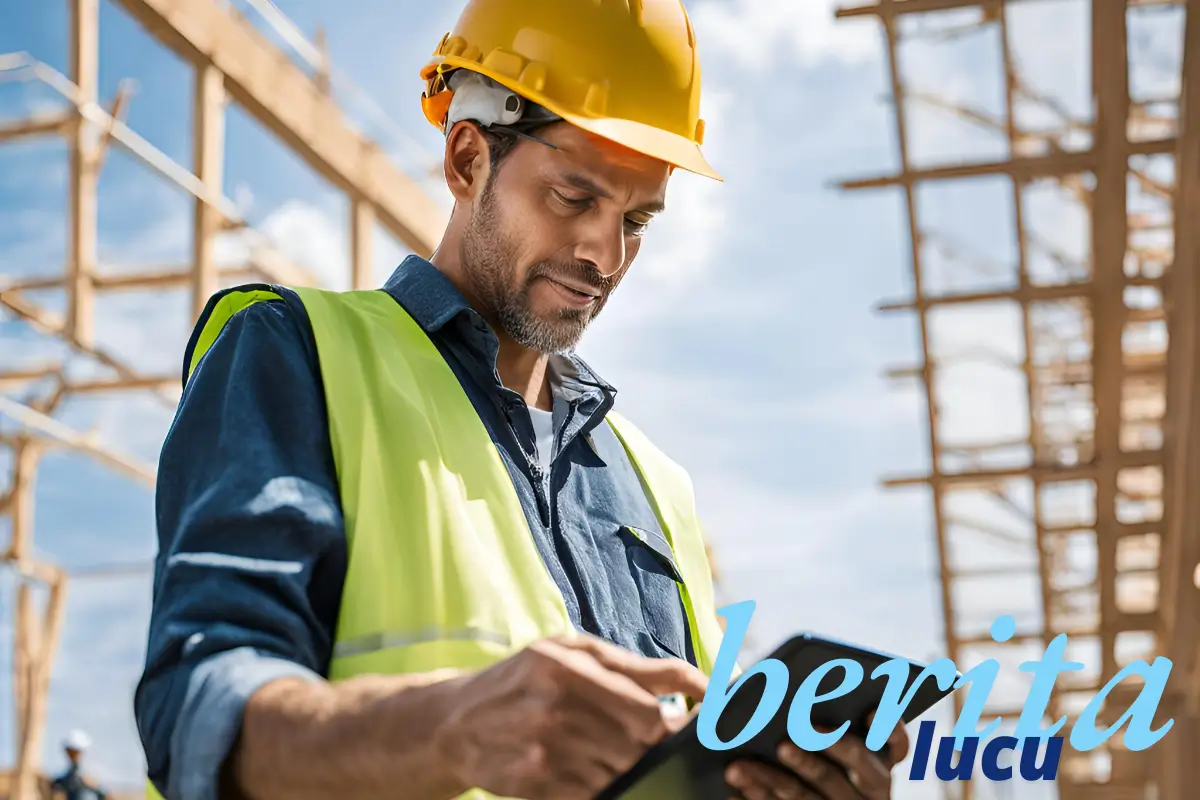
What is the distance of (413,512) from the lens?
152 cm

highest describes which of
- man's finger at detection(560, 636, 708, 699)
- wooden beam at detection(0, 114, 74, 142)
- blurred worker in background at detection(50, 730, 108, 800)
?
wooden beam at detection(0, 114, 74, 142)

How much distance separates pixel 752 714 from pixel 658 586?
666 millimetres

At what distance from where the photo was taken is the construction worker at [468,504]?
1.20 meters

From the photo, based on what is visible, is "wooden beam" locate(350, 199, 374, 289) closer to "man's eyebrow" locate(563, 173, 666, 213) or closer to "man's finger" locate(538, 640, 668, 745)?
"man's eyebrow" locate(563, 173, 666, 213)

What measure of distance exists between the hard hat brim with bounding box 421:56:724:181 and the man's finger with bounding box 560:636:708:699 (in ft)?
2.82

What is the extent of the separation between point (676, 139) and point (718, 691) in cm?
96

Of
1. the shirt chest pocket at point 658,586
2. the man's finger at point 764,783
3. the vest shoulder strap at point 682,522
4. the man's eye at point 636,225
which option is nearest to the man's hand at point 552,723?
the man's finger at point 764,783

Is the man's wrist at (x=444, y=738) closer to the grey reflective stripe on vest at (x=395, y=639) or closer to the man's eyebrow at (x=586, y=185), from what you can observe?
the grey reflective stripe on vest at (x=395, y=639)

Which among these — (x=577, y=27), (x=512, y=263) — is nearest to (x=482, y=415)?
(x=512, y=263)

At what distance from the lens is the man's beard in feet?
6.44

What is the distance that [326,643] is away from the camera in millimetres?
1446

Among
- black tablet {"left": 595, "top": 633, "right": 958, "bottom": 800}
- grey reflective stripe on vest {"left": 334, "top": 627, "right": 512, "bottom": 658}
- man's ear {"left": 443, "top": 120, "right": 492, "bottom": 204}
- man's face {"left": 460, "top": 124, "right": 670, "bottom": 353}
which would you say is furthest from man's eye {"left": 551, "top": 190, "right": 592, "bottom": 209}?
black tablet {"left": 595, "top": 633, "right": 958, "bottom": 800}

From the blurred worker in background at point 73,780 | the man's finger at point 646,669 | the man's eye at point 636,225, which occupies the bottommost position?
the blurred worker in background at point 73,780

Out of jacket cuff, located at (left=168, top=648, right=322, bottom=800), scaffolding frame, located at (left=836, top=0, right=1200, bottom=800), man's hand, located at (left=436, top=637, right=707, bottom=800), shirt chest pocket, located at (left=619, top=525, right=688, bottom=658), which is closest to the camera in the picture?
man's hand, located at (left=436, top=637, right=707, bottom=800)
